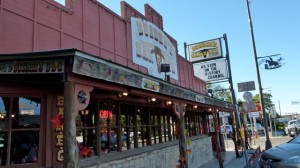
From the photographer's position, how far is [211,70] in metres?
17.1

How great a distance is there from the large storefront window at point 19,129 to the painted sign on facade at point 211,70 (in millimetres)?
12360

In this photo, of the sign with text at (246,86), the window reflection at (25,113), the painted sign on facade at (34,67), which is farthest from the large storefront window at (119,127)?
the sign with text at (246,86)

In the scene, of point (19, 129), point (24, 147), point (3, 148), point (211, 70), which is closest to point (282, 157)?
point (24, 147)

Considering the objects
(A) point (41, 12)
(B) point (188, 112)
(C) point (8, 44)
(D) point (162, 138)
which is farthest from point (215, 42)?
(C) point (8, 44)

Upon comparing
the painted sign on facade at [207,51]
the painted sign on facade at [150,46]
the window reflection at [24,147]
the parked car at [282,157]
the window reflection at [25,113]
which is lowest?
the parked car at [282,157]

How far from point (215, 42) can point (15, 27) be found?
13.5 m

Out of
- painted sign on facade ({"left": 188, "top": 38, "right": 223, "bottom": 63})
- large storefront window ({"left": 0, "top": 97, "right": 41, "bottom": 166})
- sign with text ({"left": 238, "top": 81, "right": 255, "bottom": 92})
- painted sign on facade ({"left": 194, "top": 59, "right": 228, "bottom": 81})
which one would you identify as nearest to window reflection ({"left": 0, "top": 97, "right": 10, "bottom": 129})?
large storefront window ({"left": 0, "top": 97, "right": 41, "bottom": 166})

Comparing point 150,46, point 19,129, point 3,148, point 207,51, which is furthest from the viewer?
point 207,51

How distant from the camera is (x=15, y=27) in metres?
5.61

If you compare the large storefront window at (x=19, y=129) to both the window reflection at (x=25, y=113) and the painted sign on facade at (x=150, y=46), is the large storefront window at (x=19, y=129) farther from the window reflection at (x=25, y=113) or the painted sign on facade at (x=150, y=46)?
the painted sign on facade at (x=150, y=46)

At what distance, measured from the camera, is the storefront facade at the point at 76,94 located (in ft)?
13.9

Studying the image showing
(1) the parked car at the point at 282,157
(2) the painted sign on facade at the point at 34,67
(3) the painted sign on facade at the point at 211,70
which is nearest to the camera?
(2) the painted sign on facade at the point at 34,67

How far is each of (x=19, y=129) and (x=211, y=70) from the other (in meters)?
13.3

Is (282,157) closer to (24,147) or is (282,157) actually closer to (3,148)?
(24,147)
